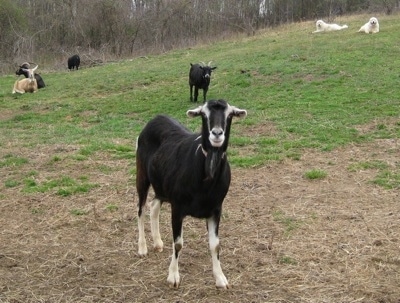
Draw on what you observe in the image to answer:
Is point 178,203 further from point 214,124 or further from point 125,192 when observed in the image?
point 125,192

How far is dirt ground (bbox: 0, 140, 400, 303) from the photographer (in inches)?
173

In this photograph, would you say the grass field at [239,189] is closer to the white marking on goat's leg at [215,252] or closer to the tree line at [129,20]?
the white marking on goat's leg at [215,252]

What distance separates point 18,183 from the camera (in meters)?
7.68

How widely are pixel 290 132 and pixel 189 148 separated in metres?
6.14

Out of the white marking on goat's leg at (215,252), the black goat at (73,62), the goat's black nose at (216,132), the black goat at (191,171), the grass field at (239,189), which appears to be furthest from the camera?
the black goat at (73,62)

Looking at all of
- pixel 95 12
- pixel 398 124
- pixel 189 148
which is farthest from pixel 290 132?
pixel 95 12

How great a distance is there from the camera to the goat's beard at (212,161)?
13.2 feet

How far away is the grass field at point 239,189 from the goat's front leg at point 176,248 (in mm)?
123

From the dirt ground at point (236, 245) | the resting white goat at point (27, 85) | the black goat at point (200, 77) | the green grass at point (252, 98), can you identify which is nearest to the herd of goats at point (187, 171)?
the dirt ground at point (236, 245)

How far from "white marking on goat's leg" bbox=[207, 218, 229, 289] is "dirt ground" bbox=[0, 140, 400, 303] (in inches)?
3.7

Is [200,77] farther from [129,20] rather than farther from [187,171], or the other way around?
[129,20]

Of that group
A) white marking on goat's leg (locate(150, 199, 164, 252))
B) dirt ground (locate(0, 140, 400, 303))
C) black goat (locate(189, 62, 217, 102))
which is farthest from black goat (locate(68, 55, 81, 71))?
white marking on goat's leg (locate(150, 199, 164, 252))

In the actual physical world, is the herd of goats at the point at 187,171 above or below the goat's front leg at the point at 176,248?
above

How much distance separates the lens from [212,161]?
13.2 ft
